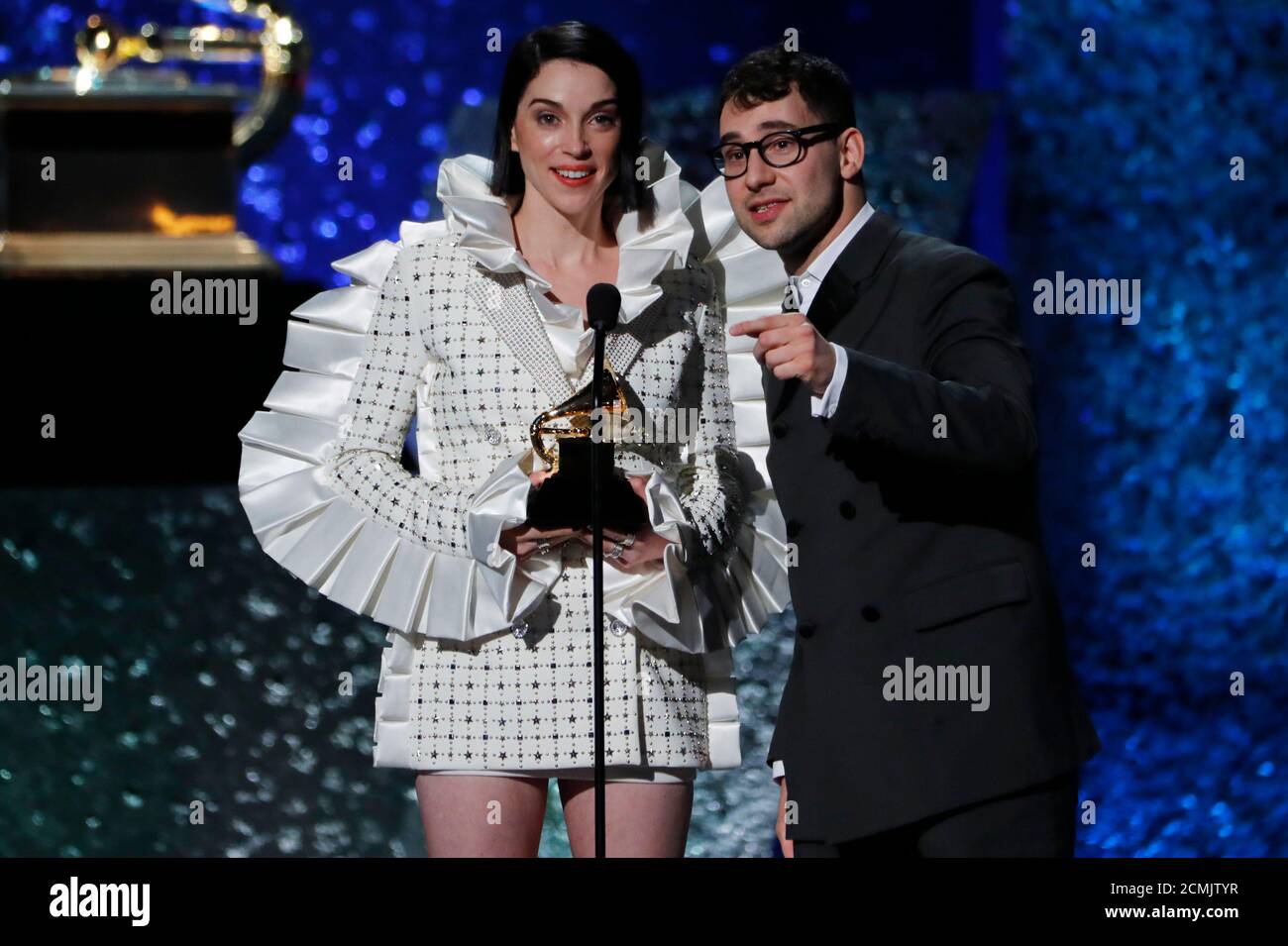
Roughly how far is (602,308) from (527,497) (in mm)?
303

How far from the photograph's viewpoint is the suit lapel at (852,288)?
245 centimetres

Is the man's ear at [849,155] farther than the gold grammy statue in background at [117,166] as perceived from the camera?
No

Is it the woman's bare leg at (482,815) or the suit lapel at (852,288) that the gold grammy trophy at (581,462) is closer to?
the suit lapel at (852,288)

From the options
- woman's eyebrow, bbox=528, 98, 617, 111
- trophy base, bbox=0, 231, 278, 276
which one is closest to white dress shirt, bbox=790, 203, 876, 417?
woman's eyebrow, bbox=528, 98, 617, 111

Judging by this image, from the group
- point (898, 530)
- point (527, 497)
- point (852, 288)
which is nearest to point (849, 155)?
point (852, 288)

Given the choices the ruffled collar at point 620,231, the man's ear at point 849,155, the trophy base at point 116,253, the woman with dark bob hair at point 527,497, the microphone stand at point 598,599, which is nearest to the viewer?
the microphone stand at point 598,599

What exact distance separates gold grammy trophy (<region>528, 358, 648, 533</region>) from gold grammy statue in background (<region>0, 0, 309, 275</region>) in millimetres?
1247

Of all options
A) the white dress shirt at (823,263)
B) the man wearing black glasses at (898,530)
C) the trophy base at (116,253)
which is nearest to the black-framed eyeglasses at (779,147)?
the man wearing black glasses at (898,530)

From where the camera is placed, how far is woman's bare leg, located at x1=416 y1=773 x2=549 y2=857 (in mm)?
2637

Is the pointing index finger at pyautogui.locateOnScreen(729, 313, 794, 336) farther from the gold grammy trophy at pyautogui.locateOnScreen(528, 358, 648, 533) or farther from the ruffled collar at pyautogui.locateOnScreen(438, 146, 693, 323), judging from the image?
the ruffled collar at pyautogui.locateOnScreen(438, 146, 693, 323)
